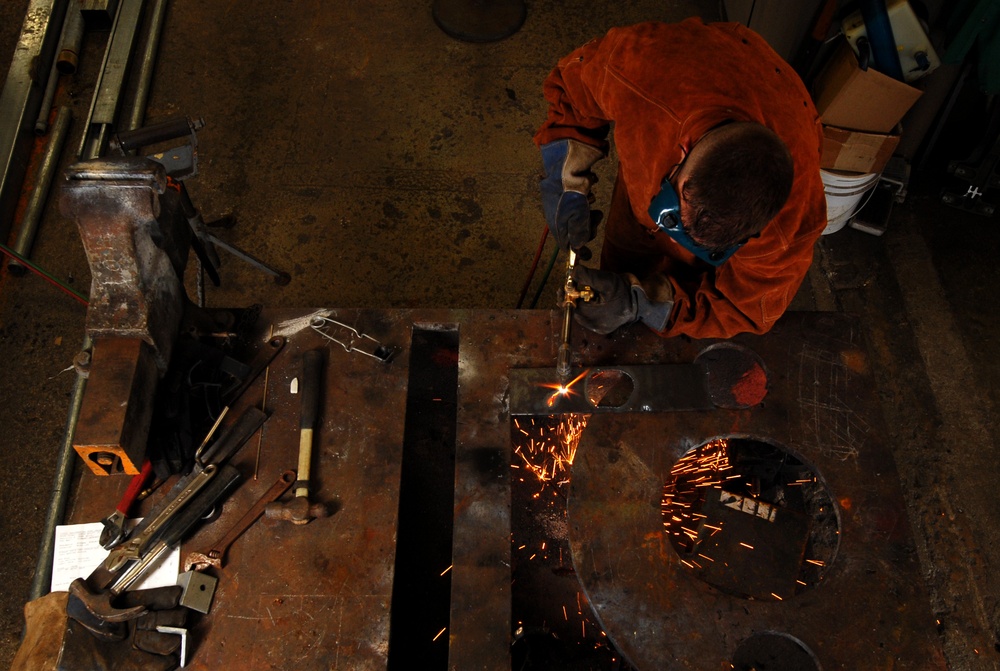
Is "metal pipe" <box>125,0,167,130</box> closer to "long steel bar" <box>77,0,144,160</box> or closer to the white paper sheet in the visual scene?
"long steel bar" <box>77,0,144,160</box>

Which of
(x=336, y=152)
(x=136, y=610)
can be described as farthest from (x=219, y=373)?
(x=336, y=152)

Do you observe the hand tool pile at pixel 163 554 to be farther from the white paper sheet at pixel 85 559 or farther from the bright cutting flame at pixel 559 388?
the bright cutting flame at pixel 559 388

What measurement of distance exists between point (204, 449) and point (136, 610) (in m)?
0.46

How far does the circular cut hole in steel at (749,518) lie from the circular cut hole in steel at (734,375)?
0.36m

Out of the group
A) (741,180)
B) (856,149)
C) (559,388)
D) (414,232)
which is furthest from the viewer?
(414,232)

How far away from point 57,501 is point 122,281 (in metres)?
1.57

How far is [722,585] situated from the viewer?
2395mm

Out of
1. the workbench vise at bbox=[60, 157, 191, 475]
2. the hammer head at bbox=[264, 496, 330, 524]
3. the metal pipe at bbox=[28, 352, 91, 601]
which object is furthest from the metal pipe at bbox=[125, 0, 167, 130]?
the hammer head at bbox=[264, 496, 330, 524]

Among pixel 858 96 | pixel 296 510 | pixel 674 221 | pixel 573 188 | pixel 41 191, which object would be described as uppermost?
pixel 674 221

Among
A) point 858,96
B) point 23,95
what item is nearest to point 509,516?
point 858,96

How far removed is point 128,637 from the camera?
1812 millimetres

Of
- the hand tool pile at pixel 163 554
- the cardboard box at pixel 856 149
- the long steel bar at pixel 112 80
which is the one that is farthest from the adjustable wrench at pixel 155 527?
the cardboard box at pixel 856 149

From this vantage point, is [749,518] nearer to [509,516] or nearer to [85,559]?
[509,516]

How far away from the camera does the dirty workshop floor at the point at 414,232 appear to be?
3.19 meters
